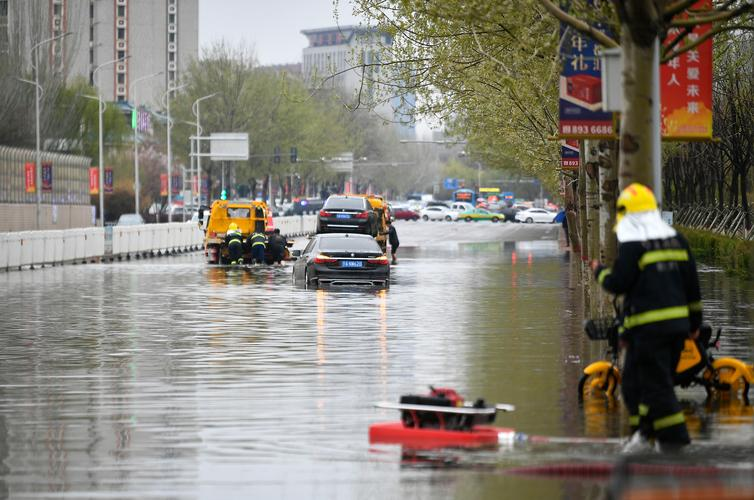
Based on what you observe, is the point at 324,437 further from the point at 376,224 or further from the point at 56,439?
the point at 376,224

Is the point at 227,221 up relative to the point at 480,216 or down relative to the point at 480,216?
up

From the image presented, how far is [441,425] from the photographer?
1148 cm

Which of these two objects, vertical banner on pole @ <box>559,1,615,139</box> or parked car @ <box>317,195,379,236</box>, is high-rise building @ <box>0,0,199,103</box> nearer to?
parked car @ <box>317,195,379,236</box>

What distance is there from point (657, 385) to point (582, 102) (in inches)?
217

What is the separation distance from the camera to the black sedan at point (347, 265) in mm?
33438

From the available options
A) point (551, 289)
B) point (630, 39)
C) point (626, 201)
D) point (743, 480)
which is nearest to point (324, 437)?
point (626, 201)

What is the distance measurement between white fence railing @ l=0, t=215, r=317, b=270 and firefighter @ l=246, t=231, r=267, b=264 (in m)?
6.03

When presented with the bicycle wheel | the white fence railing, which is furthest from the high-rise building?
the bicycle wheel

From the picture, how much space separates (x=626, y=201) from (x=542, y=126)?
24218 millimetres

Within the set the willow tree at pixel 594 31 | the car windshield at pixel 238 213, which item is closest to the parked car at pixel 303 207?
the car windshield at pixel 238 213

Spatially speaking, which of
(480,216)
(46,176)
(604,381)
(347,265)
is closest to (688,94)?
(604,381)

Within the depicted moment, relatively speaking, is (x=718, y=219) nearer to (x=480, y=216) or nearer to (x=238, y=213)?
(x=238, y=213)

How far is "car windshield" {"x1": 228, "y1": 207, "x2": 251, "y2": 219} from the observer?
164 feet

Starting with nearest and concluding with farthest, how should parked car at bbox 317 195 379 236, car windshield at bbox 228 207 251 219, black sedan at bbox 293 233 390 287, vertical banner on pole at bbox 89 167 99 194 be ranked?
black sedan at bbox 293 233 390 287 < car windshield at bbox 228 207 251 219 < parked car at bbox 317 195 379 236 < vertical banner on pole at bbox 89 167 99 194
